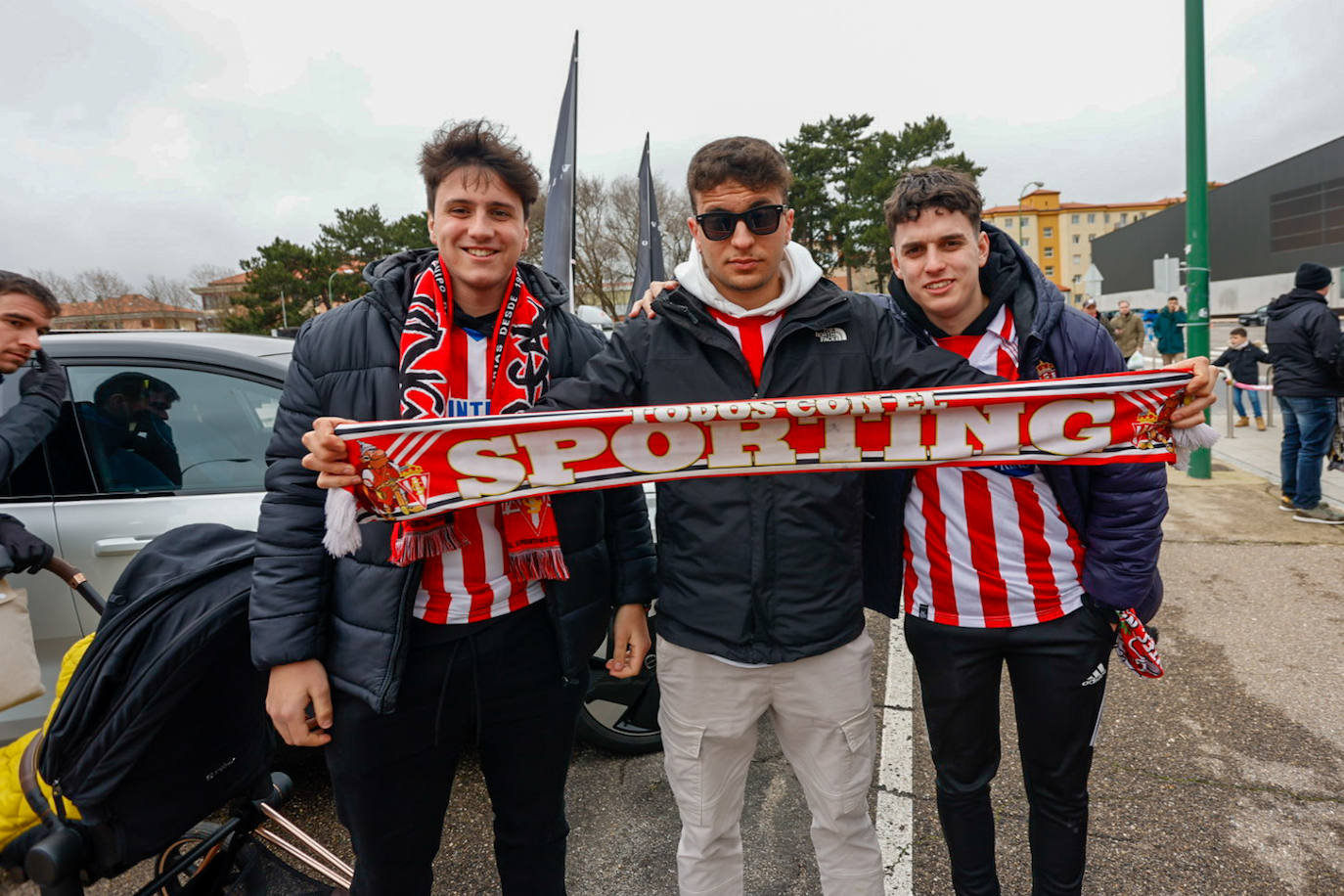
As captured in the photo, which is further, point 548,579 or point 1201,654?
point 1201,654

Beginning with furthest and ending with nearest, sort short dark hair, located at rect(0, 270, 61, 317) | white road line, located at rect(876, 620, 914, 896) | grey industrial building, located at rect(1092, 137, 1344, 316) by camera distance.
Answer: grey industrial building, located at rect(1092, 137, 1344, 316) < short dark hair, located at rect(0, 270, 61, 317) < white road line, located at rect(876, 620, 914, 896)

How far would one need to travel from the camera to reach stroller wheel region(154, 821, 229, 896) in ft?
6.97

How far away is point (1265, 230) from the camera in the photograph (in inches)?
2055

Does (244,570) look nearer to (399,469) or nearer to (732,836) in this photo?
(399,469)

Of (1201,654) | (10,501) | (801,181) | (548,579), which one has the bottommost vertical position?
(1201,654)

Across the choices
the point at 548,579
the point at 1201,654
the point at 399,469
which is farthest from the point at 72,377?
the point at 1201,654

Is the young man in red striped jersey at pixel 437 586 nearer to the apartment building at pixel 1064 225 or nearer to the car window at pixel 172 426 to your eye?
the car window at pixel 172 426

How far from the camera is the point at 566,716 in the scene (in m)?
1.92

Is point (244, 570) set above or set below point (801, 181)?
below

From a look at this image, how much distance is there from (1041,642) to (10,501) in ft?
11.7

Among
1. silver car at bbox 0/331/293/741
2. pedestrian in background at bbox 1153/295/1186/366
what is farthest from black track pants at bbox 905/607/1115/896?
pedestrian in background at bbox 1153/295/1186/366

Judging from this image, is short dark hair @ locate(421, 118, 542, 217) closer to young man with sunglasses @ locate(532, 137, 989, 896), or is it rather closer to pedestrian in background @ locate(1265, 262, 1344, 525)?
young man with sunglasses @ locate(532, 137, 989, 896)

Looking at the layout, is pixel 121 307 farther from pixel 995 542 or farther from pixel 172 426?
pixel 995 542

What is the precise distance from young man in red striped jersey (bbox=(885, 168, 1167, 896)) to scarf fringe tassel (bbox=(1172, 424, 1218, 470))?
0.07 metres
